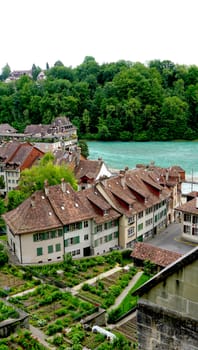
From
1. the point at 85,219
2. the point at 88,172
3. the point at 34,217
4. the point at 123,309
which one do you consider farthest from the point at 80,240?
the point at 88,172

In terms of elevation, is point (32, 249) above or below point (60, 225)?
below

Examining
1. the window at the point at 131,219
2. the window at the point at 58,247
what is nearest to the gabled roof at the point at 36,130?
the window at the point at 131,219

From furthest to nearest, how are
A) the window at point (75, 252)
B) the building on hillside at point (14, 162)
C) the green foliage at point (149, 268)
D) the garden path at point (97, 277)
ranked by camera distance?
the building on hillside at point (14, 162)
the window at point (75, 252)
the green foliage at point (149, 268)
the garden path at point (97, 277)

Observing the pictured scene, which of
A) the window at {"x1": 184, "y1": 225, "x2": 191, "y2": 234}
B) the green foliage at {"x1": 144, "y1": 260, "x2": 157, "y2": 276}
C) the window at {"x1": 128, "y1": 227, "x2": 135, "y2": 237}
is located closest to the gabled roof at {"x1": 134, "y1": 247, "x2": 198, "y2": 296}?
the green foliage at {"x1": 144, "y1": 260, "x2": 157, "y2": 276}

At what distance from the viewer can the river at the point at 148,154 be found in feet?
276

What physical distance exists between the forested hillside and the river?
7.16 meters

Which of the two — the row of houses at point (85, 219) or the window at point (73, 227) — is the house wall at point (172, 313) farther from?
the window at point (73, 227)

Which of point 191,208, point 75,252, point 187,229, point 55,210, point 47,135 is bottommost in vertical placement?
point 75,252

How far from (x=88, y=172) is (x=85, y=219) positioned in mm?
17960

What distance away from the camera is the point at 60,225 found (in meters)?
33.9

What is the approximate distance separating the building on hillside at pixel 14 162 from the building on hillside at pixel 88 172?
27.1ft

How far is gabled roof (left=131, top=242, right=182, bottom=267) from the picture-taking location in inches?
1236

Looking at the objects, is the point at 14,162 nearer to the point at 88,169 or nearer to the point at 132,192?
the point at 88,169

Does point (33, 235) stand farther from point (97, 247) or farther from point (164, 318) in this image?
point (164, 318)
